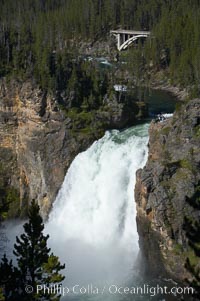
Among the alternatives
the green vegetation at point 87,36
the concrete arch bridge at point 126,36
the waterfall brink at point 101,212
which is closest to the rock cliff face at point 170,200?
the waterfall brink at point 101,212

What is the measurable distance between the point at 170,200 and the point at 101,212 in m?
11.3

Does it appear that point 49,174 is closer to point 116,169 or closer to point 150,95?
point 116,169

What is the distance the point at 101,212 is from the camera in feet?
164

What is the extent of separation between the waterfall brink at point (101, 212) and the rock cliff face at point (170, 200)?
358 centimetres

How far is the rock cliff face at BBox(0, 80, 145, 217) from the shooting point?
2228 inches

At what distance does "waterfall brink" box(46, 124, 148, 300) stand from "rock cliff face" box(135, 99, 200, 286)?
3581 mm

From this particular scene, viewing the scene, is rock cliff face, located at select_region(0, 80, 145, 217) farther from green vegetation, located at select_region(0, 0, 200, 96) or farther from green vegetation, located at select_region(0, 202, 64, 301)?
green vegetation, located at select_region(0, 202, 64, 301)

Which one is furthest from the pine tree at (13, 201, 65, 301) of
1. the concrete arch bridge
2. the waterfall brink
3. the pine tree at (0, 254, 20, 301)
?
the concrete arch bridge

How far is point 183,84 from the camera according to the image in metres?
88.8

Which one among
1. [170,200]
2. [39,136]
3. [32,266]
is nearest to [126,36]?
[39,136]

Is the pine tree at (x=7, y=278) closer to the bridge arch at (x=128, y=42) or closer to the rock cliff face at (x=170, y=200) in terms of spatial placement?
the rock cliff face at (x=170, y=200)

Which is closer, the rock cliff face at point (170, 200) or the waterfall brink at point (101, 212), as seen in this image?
the rock cliff face at point (170, 200)

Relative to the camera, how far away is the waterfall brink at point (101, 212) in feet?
146

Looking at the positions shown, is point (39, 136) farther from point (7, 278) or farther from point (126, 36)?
point (126, 36)
